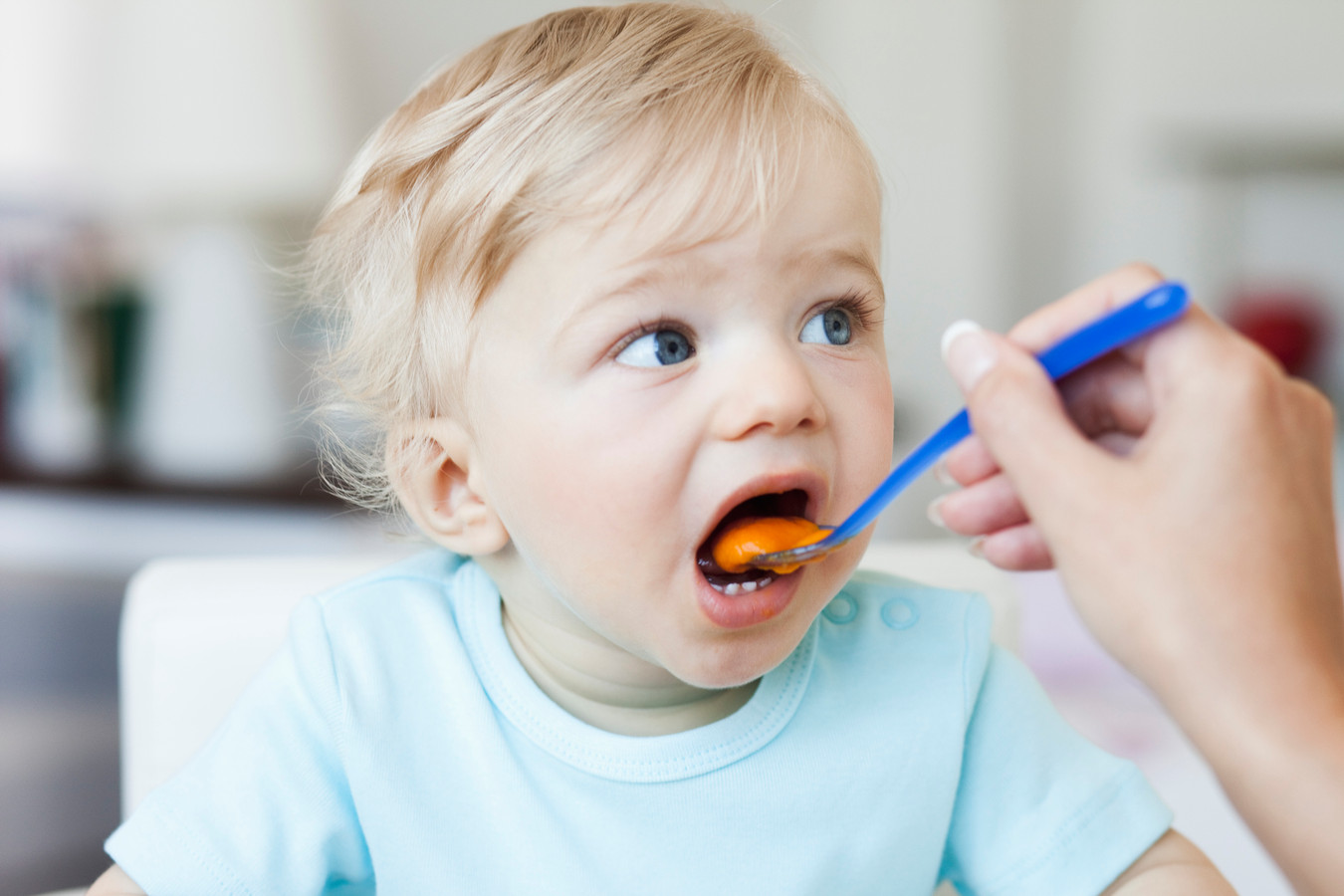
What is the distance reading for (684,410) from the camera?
1.88 ft

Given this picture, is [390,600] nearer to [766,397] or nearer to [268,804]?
[268,804]

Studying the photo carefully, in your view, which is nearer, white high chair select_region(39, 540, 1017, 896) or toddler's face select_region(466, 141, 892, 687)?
toddler's face select_region(466, 141, 892, 687)

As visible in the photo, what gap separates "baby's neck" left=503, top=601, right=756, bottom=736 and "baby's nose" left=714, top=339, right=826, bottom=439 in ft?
0.61

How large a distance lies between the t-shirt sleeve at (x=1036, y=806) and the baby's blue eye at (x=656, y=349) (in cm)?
30

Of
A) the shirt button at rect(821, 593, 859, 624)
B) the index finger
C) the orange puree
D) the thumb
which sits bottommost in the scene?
the shirt button at rect(821, 593, 859, 624)

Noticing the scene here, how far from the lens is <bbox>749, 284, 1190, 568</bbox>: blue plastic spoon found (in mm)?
429

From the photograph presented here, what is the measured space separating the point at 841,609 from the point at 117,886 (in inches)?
17.6

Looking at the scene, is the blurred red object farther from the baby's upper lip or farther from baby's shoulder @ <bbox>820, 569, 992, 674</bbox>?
the baby's upper lip

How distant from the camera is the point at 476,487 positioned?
678mm

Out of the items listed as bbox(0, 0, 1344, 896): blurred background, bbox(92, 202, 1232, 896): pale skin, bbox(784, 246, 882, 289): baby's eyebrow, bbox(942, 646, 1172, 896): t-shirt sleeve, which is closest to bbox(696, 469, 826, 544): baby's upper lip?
bbox(92, 202, 1232, 896): pale skin

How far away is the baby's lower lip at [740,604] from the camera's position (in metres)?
0.58

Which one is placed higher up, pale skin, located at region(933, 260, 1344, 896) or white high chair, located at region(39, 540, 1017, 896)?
pale skin, located at region(933, 260, 1344, 896)

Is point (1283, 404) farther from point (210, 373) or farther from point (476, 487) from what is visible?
point (210, 373)

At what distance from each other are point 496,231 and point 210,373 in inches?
51.0
